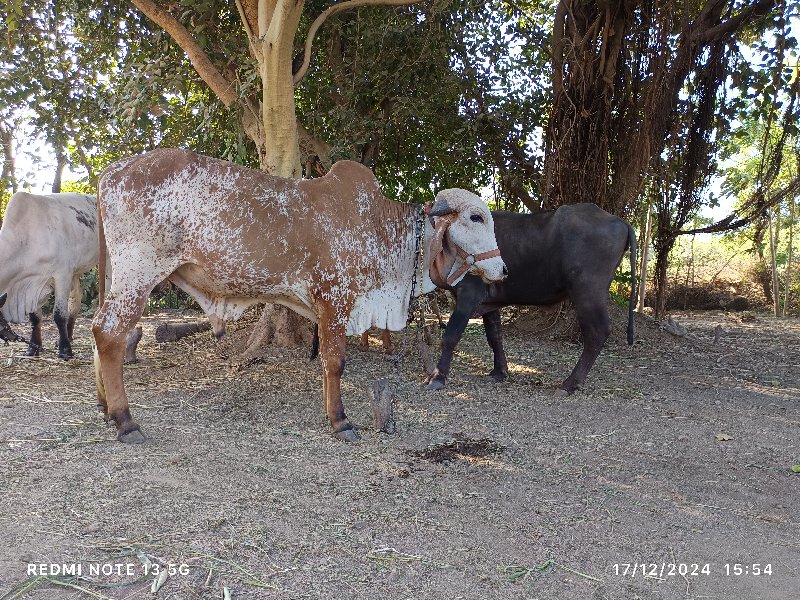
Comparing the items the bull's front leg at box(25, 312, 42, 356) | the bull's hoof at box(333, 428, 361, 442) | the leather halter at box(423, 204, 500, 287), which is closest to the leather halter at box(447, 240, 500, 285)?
the leather halter at box(423, 204, 500, 287)

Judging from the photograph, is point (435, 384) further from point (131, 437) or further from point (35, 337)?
point (35, 337)

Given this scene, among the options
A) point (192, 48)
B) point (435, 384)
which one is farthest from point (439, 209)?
point (192, 48)

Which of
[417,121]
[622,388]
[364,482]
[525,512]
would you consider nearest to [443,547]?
[525,512]

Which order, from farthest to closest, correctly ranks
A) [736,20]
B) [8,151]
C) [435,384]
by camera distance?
1. [8,151]
2. [736,20]
3. [435,384]

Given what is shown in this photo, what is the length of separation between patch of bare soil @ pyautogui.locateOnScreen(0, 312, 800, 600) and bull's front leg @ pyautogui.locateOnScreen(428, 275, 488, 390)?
0.17 meters

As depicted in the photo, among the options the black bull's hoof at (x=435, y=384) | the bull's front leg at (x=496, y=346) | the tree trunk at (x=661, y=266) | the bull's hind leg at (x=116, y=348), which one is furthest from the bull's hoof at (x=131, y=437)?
the tree trunk at (x=661, y=266)

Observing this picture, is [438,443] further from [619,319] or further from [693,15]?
[693,15]

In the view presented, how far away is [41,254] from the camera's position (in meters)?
5.98

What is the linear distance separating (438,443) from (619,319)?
479 cm

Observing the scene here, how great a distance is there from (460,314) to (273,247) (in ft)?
6.75

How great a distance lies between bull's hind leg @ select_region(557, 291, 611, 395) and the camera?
554 centimetres

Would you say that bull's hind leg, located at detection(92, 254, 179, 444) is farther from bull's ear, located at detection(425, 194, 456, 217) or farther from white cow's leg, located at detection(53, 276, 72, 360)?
white cow's leg, located at detection(53, 276, 72, 360)

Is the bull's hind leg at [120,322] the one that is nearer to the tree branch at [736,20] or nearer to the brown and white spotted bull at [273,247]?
the brown and white spotted bull at [273,247]

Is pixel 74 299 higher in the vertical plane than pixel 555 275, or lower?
lower
